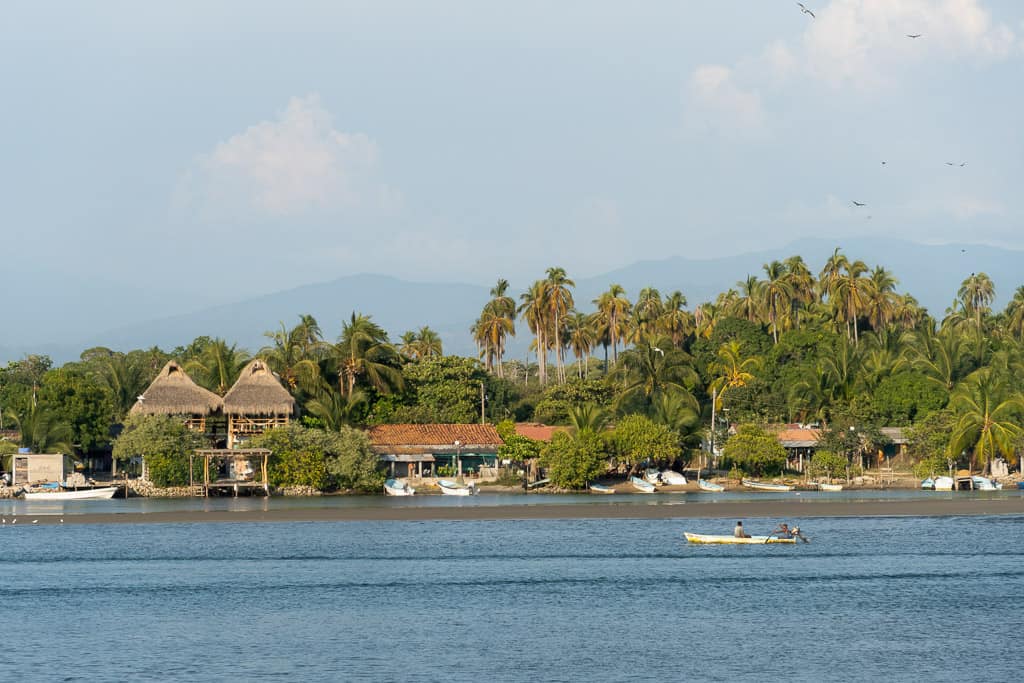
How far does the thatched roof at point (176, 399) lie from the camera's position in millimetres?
77750

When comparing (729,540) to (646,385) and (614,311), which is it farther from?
(614,311)

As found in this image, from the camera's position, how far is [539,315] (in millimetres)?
115062

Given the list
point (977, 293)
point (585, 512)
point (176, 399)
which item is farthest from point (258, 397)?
point (977, 293)

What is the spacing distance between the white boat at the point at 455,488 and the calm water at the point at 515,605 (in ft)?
63.9

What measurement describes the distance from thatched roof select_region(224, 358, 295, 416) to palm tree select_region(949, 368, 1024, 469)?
129 ft

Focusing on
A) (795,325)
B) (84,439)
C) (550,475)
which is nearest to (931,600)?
(550,475)

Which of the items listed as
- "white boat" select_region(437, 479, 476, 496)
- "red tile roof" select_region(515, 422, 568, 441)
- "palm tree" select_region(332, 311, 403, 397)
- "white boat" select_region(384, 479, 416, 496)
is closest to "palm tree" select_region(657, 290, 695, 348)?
"red tile roof" select_region(515, 422, 568, 441)

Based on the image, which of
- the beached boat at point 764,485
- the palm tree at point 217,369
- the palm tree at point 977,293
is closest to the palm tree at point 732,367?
the beached boat at point 764,485

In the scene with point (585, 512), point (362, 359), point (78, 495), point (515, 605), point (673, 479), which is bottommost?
point (515, 605)

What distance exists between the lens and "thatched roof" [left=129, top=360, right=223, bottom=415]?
77.8 m

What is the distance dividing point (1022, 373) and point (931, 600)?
5506 cm

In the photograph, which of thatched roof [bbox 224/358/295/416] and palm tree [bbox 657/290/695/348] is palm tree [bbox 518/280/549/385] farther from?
thatched roof [bbox 224/358/295/416]

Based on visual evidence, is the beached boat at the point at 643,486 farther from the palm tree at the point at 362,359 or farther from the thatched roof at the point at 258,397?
the thatched roof at the point at 258,397

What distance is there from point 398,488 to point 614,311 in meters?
46.4
